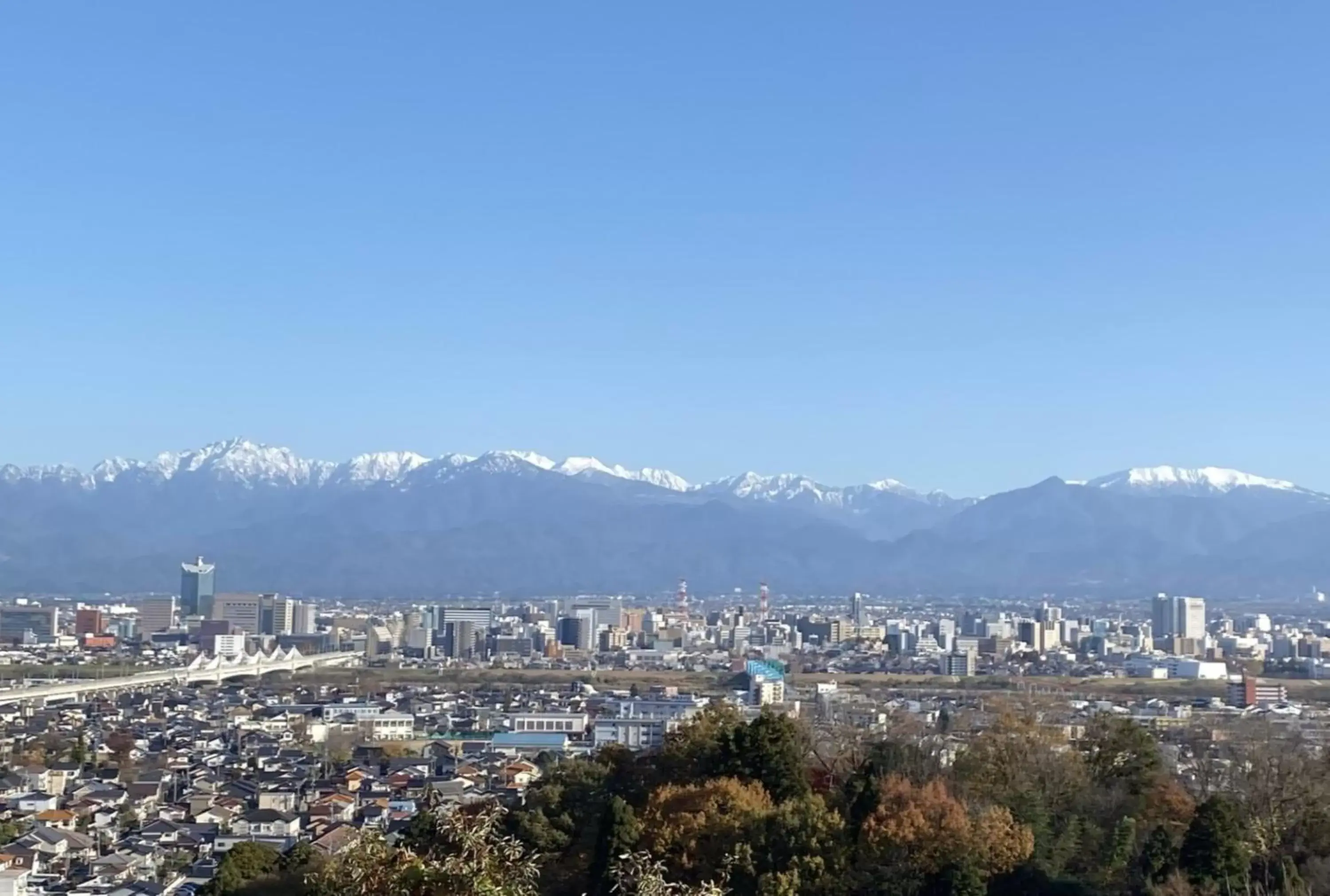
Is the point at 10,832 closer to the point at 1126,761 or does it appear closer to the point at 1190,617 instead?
the point at 1126,761

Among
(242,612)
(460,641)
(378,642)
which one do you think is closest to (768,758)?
(460,641)

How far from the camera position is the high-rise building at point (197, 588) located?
57719 millimetres

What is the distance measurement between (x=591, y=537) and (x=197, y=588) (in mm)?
52940

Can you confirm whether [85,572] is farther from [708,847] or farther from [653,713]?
[708,847]

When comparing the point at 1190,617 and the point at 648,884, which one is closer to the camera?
the point at 648,884

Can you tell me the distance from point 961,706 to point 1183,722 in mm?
3897

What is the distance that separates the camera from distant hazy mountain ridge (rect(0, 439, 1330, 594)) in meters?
97.6

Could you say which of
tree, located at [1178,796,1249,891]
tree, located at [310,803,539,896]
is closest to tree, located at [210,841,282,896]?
tree, located at [1178,796,1249,891]

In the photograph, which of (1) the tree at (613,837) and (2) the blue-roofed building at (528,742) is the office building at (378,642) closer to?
(2) the blue-roofed building at (528,742)

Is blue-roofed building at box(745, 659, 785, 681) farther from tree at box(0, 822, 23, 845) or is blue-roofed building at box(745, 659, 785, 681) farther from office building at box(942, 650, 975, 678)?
tree at box(0, 822, 23, 845)

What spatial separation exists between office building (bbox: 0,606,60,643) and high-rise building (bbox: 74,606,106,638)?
0.62 metres

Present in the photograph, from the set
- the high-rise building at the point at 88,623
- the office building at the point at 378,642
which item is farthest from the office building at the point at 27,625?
the office building at the point at 378,642

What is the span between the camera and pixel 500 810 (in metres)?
3.33

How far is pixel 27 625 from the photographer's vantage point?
153 ft
